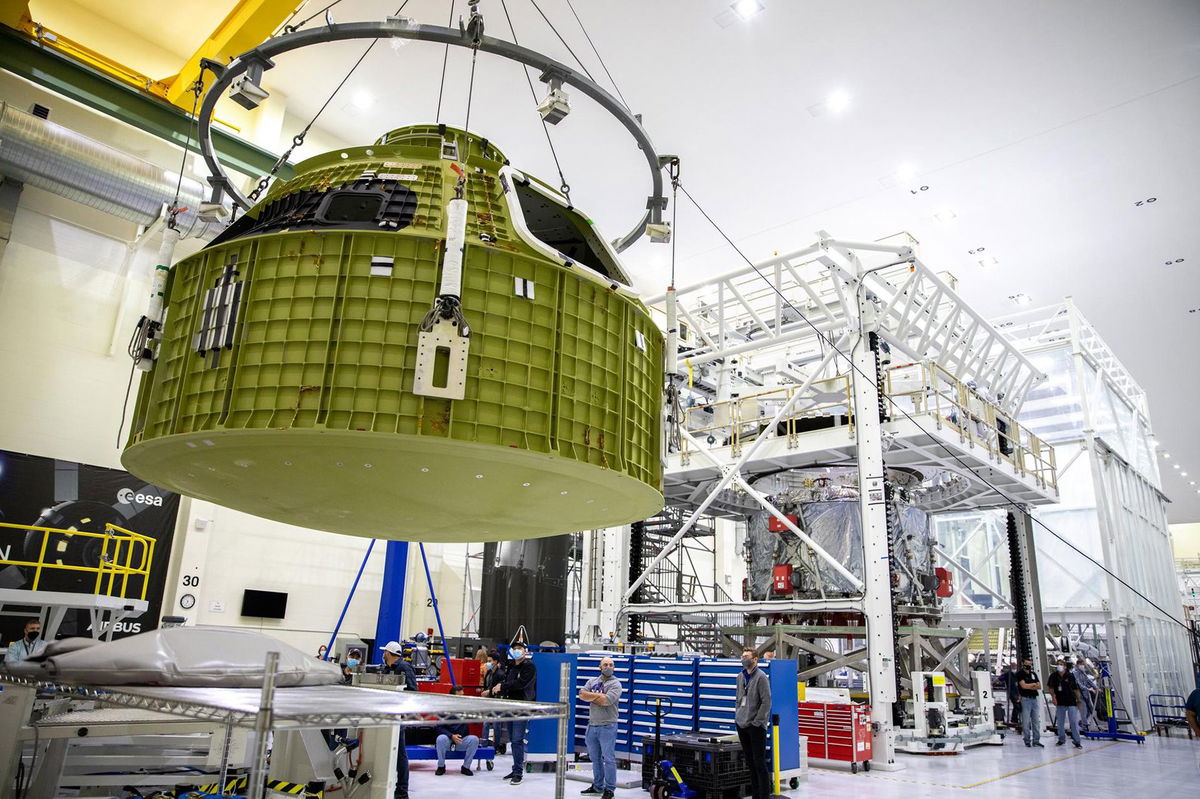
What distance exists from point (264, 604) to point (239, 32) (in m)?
12.0

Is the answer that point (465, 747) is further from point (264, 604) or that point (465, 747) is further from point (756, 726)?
point (264, 604)

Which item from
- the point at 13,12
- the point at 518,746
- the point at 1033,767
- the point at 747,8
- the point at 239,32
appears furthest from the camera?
the point at 747,8

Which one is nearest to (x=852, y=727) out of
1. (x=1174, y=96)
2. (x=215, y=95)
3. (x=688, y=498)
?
(x=688, y=498)

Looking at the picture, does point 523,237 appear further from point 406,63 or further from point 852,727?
point 406,63

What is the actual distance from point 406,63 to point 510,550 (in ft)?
40.0

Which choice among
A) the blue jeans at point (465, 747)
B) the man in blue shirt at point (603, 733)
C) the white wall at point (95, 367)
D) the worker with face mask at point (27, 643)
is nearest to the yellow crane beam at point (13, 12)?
the white wall at point (95, 367)

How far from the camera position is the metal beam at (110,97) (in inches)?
598

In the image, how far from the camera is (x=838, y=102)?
18312 mm

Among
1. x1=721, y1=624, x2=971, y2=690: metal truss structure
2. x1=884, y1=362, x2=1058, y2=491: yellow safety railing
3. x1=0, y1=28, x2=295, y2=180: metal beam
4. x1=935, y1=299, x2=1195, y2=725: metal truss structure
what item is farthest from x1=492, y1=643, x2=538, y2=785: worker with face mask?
x1=935, y1=299, x2=1195, y2=725: metal truss structure

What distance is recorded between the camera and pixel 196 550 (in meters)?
16.4

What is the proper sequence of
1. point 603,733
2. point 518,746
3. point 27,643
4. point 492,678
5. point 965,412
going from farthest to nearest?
point 965,412
point 492,678
point 518,746
point 27,643
point 603,733

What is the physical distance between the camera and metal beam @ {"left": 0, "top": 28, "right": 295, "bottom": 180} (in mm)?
15180

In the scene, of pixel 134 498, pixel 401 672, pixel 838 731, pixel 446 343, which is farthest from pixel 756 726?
pixel 134 498

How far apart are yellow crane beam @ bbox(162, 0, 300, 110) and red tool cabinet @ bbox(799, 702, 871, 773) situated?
1600 cm
